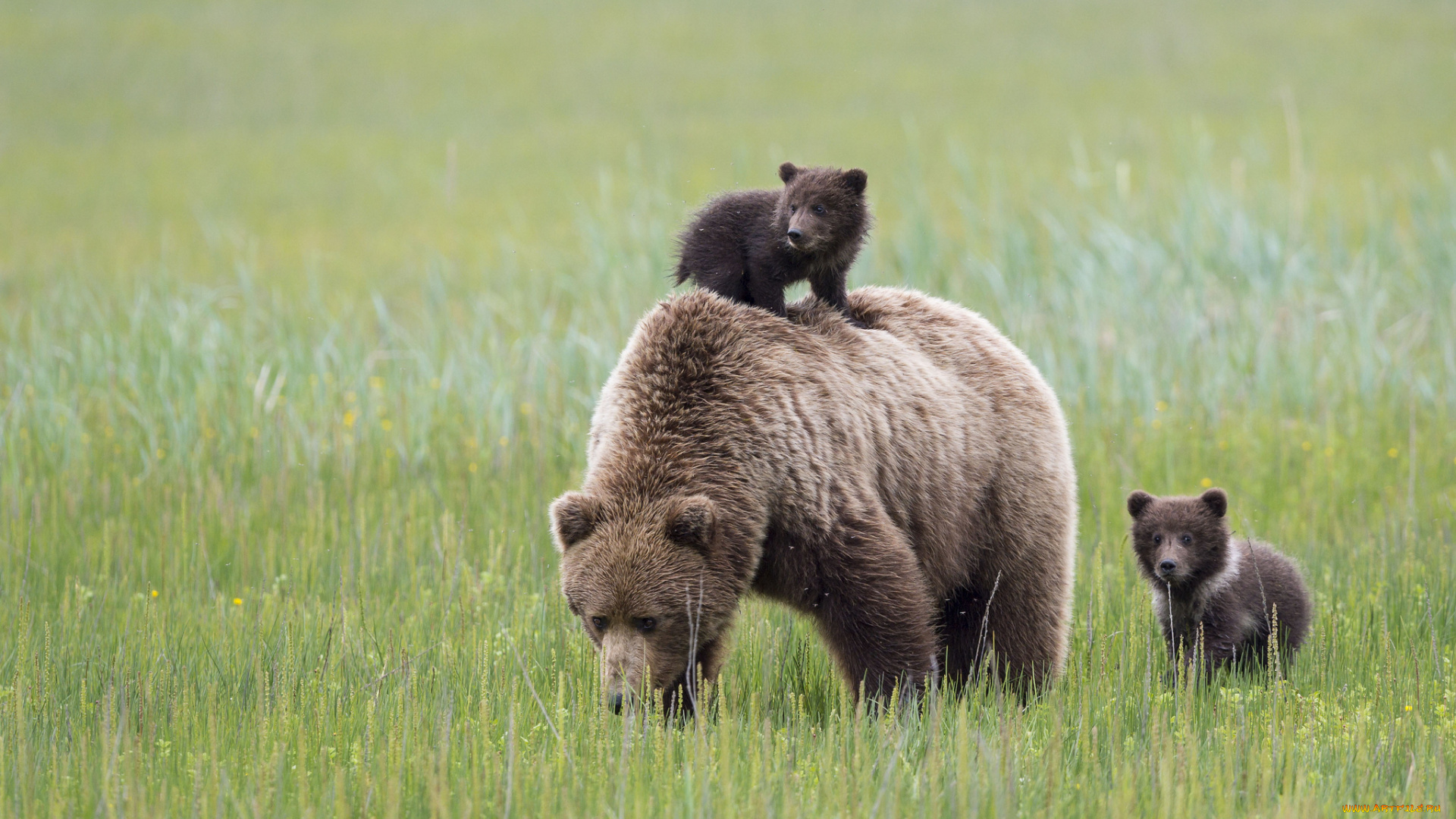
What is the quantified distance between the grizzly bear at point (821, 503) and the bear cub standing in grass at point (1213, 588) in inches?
24.2

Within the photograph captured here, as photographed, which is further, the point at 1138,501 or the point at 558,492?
the point at 558,492

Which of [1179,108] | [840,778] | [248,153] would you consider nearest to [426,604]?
[840,778]

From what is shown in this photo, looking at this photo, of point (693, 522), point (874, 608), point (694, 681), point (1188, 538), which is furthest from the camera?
point (1188, 538)

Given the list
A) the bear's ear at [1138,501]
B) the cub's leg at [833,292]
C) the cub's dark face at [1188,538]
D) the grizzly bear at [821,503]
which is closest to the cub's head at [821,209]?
the cub's leg at [833,292]

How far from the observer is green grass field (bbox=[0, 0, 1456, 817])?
13.3 ft

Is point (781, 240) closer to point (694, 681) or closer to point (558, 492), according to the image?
point (694, 681)

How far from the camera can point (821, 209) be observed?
545cm

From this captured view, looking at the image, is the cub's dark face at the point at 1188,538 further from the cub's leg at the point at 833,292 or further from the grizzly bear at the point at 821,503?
the cub's leg at the point at 833,292

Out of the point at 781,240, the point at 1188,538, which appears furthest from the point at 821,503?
the point at 1188,538

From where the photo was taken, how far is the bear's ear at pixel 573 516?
4504 millimetres

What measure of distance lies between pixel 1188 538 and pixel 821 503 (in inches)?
81.0

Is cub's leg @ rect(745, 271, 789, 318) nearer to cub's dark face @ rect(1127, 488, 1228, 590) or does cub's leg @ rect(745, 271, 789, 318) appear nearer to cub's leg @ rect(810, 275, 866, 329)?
cub's leg @ rect(810, 275, 866, 329)

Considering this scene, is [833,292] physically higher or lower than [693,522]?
higher

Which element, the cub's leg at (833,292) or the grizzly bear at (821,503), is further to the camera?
the cub's leg at (833,292)
